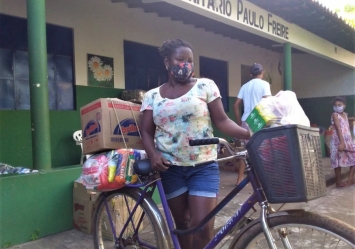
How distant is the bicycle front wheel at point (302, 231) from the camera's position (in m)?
1.65

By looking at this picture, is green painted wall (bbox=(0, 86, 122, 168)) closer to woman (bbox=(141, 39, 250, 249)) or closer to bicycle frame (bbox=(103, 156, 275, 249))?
bicycle frame (bbox=(103, 156, 275, 249))

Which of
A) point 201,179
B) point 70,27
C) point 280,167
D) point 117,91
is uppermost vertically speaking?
point 70,27

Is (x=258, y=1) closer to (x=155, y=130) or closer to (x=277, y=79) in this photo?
(x=155, y=130)

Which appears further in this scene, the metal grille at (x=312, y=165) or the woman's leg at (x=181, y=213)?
the woman's leg at (x=181, y=213)

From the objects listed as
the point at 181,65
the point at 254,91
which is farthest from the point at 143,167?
the point at 254,91

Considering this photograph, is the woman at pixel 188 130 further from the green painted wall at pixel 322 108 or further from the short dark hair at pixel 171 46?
the green painted wall at pixel 322 108

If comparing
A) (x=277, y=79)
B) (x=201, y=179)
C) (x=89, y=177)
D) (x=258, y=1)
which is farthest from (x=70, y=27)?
(x=277, y=79)

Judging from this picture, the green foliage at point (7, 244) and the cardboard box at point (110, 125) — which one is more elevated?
the cardboard box at point (110, 125)

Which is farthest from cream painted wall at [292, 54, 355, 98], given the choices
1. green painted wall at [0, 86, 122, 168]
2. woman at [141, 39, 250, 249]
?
woman at [141, 39, 250, 249]

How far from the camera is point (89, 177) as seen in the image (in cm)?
250

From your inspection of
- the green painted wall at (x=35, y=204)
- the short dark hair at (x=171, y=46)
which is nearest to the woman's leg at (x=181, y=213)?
the short dark hair at (x=171, y=46)

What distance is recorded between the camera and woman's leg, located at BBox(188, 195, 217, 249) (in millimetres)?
2273

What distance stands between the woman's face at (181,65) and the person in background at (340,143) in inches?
179

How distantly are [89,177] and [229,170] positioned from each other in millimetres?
5358
